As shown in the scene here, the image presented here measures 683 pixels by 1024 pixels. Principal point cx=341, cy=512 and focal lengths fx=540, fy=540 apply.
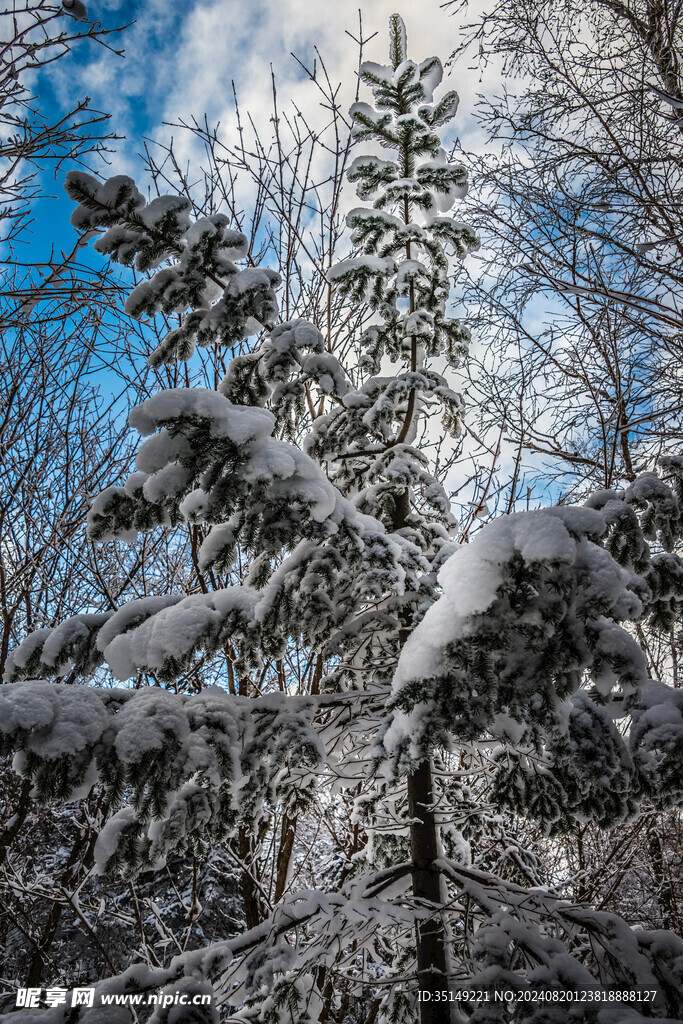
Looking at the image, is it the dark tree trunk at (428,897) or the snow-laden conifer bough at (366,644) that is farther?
the dark tree trunk at (428,897)

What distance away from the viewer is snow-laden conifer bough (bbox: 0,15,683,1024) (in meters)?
1.49

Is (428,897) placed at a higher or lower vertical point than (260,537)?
lower

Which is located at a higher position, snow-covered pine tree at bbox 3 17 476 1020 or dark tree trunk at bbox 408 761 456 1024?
snow-covered pine tree at bbox 3 17 476 1020

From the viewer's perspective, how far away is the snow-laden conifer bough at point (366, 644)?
1.49 meters

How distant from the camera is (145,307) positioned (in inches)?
89.4

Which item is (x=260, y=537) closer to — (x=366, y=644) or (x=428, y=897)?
(x=366, y=644)

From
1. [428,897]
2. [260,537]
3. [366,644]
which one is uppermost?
[260,537]

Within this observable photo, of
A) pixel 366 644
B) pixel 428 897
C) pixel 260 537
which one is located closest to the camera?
pixel 260 537

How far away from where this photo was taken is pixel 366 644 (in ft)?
9.49

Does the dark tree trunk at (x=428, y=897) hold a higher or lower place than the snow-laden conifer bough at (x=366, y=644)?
lower

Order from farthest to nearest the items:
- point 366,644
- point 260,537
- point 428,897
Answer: point 366,644 < point 428,897 < point 260,537

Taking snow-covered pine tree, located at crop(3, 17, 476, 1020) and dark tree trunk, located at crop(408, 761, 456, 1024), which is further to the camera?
dark tree trunk, located at crop(408, 761, 456, 1024)

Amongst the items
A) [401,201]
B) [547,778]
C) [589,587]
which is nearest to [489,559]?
[589,587]

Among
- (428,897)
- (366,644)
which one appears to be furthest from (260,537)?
(428,897)
